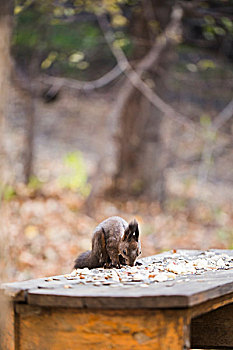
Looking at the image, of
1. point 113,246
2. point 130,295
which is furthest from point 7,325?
point 113,246

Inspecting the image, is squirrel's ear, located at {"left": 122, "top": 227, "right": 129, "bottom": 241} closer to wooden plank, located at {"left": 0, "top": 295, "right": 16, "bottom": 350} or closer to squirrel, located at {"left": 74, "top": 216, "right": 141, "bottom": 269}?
squirrel, located at {"left": 74, "top": 216, "right": 141, "bottom": 269}

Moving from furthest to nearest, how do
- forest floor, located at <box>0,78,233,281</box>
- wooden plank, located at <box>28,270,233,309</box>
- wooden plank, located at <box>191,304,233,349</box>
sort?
1. forest floor, located at <box>0,78,233,281</box>
2. wooden plank, located at <box>191,304,233,349</box>
3. wooden plank, located at <box>28,270,233,309</box>

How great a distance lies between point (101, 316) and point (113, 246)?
95 centimetres

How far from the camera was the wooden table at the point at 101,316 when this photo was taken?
7.63 feet

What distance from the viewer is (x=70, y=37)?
10320 mm

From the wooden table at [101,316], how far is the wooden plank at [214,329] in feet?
2.90

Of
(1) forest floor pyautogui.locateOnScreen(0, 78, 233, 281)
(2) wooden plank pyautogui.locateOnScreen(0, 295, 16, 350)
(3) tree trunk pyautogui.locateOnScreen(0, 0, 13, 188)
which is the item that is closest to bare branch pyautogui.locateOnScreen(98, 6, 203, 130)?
(1) forest floor pyautogui.locateOnScreen(0, 78, 233, 281)

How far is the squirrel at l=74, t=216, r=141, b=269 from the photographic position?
3.26 m

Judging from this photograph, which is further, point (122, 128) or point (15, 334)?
point (122, 128)

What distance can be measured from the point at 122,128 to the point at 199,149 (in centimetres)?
446

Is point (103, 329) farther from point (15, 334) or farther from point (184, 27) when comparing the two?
point (184, 27)

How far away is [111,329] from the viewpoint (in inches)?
93.0

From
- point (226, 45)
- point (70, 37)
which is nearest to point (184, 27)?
point (226, 45)

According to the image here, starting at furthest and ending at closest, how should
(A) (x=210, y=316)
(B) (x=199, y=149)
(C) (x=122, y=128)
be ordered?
(B) (x=199, y=149), (C) (x=122, y=128), (A) (x=210, y=316)
